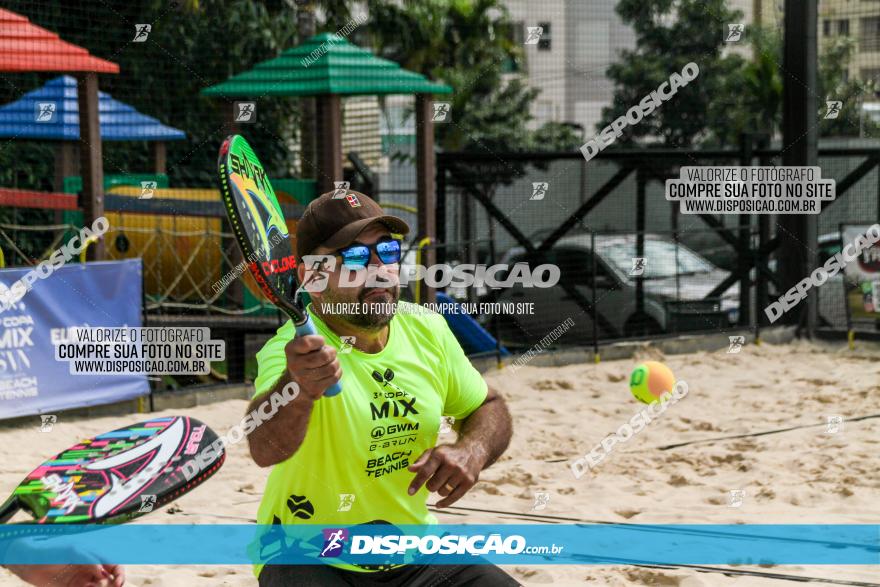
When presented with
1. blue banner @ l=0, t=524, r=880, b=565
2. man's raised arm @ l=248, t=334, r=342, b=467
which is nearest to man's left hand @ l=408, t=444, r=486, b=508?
man's raised arm @ l=248, t=334, r=342, b=467

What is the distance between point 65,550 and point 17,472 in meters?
5.35

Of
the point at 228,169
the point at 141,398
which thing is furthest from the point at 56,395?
the point at 228,169

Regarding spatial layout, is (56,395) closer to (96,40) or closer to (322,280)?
(322,280)

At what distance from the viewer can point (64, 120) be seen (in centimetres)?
1177

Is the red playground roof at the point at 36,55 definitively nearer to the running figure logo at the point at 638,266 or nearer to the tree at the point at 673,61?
the running figure logo at the point at 638,266

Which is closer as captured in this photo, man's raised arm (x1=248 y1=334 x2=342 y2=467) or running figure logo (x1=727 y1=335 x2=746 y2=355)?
man's raised arm (x1=248 y1=334 x2=342 y2=467)

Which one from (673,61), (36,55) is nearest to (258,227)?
(36,55)

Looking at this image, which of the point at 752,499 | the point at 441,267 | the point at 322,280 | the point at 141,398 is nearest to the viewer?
the point at 322,280

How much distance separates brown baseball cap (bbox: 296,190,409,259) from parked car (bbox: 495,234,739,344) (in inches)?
322

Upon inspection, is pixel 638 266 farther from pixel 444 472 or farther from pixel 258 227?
pixel 258 227

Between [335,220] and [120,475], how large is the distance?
156cm

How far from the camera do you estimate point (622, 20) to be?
790 inches

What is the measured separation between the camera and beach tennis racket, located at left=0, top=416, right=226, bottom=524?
1.54 metres

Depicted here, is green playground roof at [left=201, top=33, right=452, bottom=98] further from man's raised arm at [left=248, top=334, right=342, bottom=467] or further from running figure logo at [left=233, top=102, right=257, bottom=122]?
man's raised arm at [left=248, top=334, right=342, bottom=467]
